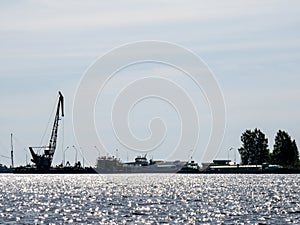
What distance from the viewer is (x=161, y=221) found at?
94188 millimetres

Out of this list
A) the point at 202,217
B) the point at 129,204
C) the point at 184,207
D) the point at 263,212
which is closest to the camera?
the point at 202,217

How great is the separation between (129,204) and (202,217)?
29.1m

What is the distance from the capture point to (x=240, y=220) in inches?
3767

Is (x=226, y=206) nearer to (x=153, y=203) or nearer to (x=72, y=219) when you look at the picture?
(x=153, y=203)

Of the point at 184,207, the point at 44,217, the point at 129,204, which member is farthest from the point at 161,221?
the point at 129,204

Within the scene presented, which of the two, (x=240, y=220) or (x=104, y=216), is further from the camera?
(x=104, y=216)

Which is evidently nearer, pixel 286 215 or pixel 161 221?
pixel 161 221

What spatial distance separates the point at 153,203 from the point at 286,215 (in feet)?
105

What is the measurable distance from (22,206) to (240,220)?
143 ft

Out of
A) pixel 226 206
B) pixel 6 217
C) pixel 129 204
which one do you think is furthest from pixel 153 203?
pixel 6 217

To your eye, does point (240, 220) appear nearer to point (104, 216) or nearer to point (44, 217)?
point (104, 216)

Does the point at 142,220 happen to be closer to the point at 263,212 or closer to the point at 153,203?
the point at 263,212

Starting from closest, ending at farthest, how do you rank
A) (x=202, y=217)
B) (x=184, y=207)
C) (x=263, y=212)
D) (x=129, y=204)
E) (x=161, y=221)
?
(x=161, y=221), (x=202, y=217), (x=263, y=212), (x=184, y=207), (x=129, y=204)

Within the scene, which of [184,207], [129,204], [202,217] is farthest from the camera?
[129,204]
